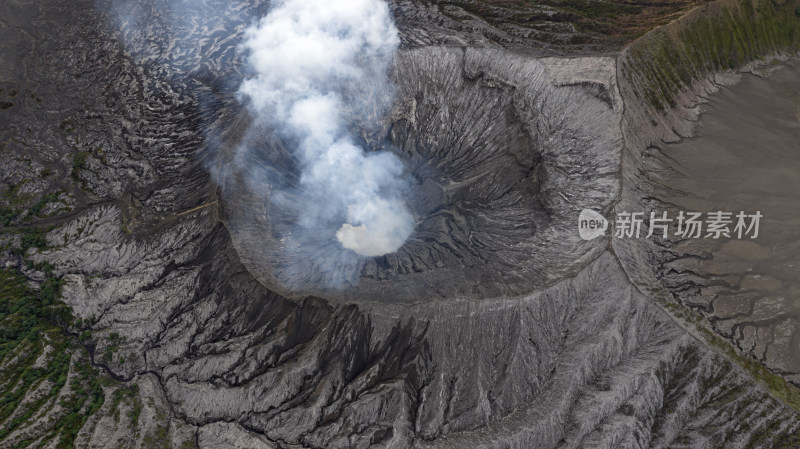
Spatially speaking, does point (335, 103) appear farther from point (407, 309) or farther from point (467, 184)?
point (407, 309)

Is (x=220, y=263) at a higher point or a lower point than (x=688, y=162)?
lower

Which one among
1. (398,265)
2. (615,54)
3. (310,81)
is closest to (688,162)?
(615,54)

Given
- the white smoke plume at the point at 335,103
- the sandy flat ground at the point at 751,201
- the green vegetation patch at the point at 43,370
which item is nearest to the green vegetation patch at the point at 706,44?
the sandy flat ground at the point at 751,201

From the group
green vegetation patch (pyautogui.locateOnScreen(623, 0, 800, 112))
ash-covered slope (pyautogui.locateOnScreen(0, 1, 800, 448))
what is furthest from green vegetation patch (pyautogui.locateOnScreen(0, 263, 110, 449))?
green vegetation patch (pyautogui.locateOnScreen(623, 0, 800, 112))

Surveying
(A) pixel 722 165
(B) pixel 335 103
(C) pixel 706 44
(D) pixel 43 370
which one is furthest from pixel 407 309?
(C) pixel 706 44

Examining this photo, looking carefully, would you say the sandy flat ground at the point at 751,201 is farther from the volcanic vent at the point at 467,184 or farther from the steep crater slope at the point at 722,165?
the volcanic vent at the point at 467,184

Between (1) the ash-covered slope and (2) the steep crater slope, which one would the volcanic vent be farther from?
(2) the steep crater slope

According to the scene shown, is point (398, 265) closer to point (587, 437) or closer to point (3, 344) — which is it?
point (587, 437)
